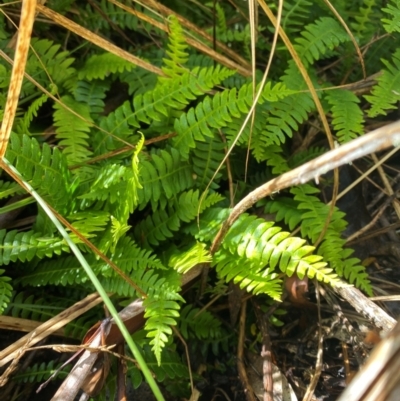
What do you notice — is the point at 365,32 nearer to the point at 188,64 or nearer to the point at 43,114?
the point at 188,64

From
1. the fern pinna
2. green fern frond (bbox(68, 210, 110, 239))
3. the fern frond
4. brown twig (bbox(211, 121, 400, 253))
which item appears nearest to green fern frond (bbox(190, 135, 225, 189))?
the fern pinna

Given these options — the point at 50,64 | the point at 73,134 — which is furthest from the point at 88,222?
the point at 50,64

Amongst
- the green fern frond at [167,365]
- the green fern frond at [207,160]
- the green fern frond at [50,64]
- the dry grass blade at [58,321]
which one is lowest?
the green fern frond at [167,365]

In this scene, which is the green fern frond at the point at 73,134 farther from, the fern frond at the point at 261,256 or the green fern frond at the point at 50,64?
the fern frond at the point at 261,256

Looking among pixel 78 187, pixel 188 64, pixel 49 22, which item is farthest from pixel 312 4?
pixel 78 187

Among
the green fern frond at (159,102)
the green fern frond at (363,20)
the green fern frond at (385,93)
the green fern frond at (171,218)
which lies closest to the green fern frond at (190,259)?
the green fern frond at (171,218)

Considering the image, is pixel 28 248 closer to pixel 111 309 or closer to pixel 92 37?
pixel 111 309

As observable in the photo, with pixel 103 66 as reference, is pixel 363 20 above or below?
above
